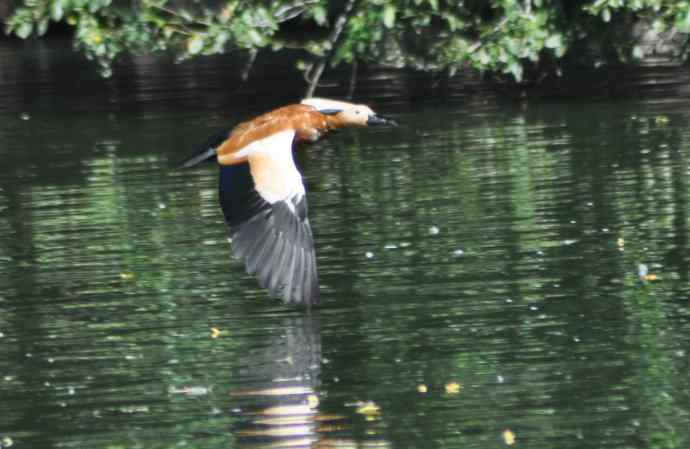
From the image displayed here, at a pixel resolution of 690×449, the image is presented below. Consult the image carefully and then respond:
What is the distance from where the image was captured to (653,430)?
5918 millimetres

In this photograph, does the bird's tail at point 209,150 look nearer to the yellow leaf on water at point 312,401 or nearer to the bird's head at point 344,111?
the bird's head at point 344,111

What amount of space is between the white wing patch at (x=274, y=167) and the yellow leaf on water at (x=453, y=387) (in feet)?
4.85

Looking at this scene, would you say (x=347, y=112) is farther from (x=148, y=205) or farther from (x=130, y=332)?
(x=148, y=205)

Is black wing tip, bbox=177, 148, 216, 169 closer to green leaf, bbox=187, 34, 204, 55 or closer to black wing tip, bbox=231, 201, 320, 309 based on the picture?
black wing tip, bbox=231, 201, 320, 309

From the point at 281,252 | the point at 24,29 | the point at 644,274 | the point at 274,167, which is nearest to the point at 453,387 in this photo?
the point at 281,252

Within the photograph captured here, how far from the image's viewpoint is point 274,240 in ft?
25.2

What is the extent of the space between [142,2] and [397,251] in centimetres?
600

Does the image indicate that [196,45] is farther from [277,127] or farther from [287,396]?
[287,396]

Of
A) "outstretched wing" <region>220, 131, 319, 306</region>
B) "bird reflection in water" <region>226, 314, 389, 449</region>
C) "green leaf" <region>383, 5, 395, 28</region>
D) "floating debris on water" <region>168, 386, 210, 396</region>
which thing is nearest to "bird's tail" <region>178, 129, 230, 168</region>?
"outstretched wing" <region>220, 131, 319, 306</region>

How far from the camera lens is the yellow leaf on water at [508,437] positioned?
580 centimetres

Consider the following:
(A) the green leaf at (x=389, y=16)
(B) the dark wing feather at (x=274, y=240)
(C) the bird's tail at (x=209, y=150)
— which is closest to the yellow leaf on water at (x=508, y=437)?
(B) the dark wing feather at (x=274, y=240)

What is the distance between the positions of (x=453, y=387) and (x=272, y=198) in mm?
1623

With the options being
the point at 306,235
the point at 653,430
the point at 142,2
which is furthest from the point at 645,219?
the point at 142,2

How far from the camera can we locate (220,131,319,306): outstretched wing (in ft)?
24.7
